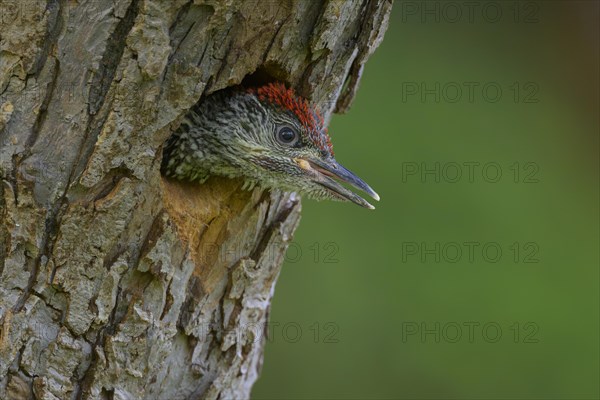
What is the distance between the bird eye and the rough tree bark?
0.38m

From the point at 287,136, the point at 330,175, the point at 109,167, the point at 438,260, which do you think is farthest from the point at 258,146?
the point at 438,260

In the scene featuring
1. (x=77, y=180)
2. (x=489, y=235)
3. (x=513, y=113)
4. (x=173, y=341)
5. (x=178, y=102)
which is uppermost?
(x=513, y=113)

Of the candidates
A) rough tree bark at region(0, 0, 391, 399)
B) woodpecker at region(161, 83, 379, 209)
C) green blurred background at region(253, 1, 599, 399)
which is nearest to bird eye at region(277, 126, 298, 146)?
woodpecker at region(161, 83, 379, 209)

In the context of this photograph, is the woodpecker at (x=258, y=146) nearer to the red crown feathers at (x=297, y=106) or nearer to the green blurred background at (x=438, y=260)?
the red crown feathers at (x=297, y=106)

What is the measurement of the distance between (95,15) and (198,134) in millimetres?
945

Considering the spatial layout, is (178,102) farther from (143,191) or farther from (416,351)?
(416,351)

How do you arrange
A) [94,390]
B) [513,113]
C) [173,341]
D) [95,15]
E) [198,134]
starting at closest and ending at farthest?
[95,15] → [94,390] → [173,341] → [198,134] → [513,113]

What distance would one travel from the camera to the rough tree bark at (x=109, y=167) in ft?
9.96

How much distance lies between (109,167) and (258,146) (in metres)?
Answer: 0.92

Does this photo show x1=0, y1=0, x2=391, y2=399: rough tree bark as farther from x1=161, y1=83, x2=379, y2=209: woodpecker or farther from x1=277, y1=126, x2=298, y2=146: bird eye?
x1=277, y1=126, x2=298, y2=146: bird eye

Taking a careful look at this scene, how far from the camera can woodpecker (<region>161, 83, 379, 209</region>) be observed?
380cm

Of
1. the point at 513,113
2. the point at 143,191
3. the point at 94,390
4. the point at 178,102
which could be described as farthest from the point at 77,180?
the point at 513,113

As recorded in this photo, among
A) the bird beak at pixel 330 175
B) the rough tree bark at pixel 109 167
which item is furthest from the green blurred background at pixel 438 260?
the rough tree bark at pixel 109 167

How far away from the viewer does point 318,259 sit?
6.90 metres
